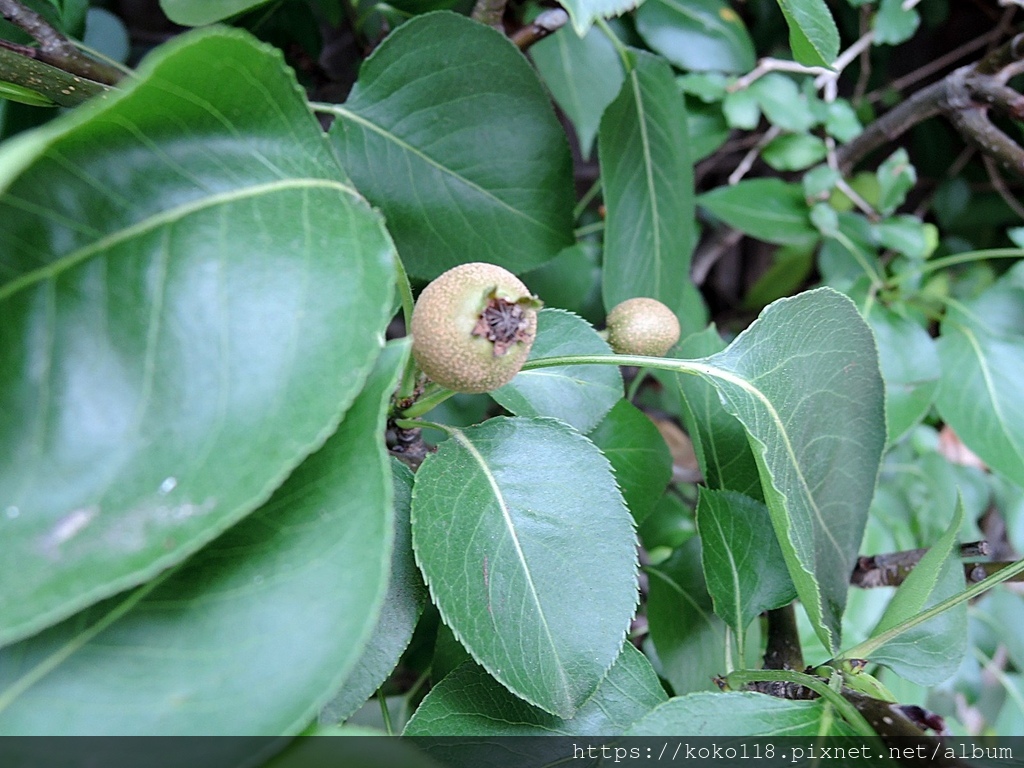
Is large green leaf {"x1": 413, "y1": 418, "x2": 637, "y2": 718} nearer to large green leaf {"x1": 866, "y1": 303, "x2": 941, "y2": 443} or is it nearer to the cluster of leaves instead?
the cluster of leaves

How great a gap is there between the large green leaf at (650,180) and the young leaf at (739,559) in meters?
0.23

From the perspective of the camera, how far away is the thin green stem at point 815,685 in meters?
0.34

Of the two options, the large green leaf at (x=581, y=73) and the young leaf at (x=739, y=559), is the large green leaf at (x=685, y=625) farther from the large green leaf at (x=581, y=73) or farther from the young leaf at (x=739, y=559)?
the large green leaf at (x=581, y=73)

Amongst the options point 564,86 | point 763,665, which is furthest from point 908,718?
point 564,86

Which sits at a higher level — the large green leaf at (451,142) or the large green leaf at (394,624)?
the large green leaf at (451,142)

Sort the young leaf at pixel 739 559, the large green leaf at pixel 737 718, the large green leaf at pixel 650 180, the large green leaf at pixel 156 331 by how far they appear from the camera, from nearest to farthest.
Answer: the large green leaf at pixel 156 331
the large green leaf at pixel 737 718
the young leaf at pixel 739 559
the large green leaf at pixel 650 180

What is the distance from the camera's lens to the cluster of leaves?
0.78 ft

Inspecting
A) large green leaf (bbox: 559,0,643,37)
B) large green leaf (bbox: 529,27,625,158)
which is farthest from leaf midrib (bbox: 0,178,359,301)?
large green leaf (bbox: 529,27,625,158)

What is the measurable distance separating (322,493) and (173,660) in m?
0.07

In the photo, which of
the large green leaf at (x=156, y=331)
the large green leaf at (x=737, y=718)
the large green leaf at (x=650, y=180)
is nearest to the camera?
the large green leaf at (x=156, y=331)

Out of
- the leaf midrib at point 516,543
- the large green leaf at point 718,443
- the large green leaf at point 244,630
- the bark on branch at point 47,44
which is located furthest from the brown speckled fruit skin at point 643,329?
the bark on branch at point 47,44

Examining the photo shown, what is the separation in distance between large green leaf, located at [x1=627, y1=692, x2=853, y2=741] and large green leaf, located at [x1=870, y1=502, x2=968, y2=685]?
0.09 m

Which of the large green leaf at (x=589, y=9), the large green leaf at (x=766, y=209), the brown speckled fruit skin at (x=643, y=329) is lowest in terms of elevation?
the large green leaf at (x=766, y=209)

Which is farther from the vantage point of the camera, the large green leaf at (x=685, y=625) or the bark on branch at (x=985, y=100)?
the bark on branch at (x=985, y=100)
